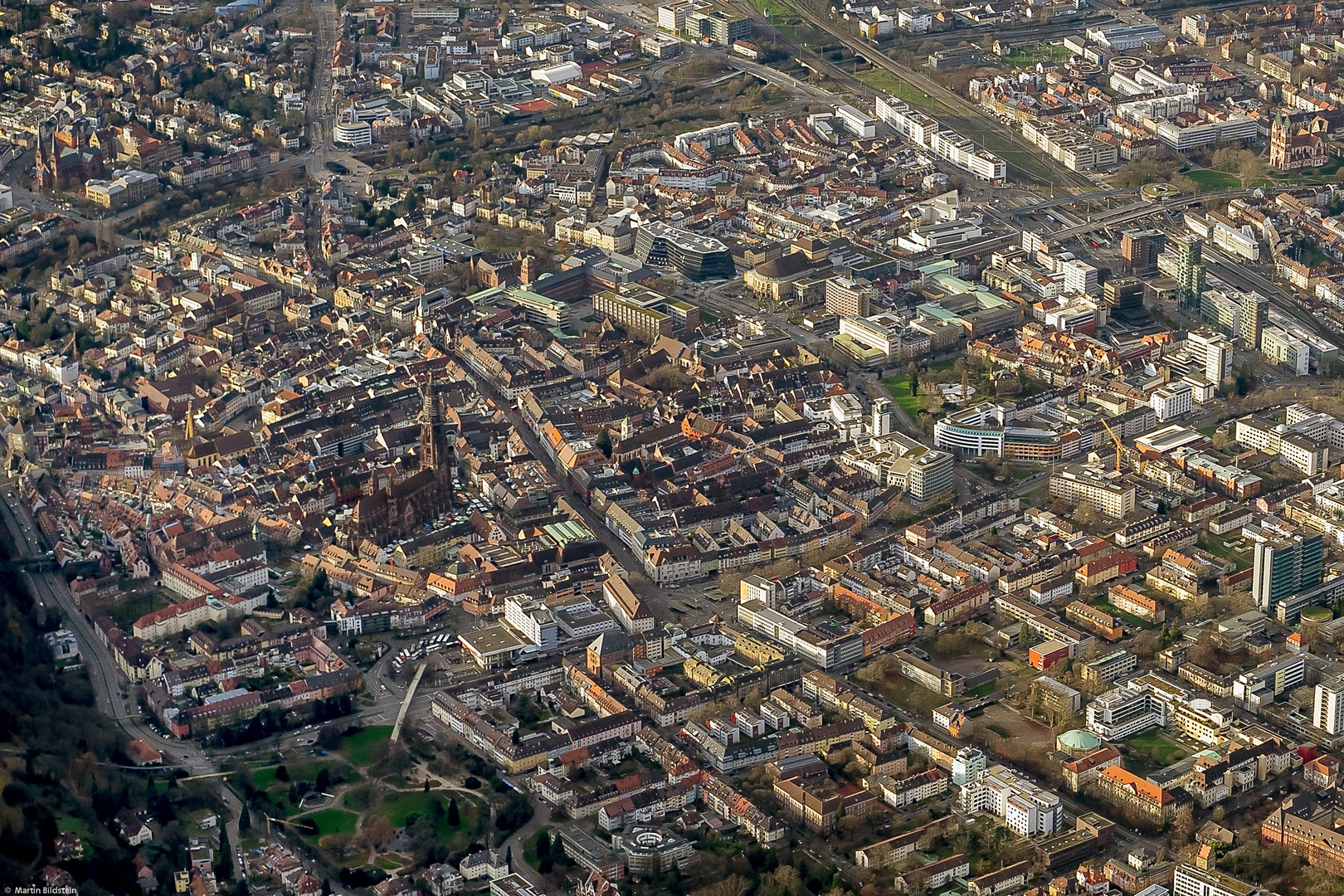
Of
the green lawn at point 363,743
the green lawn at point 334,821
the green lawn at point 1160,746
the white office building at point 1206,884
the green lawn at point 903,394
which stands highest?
the white office building at point 1206,884

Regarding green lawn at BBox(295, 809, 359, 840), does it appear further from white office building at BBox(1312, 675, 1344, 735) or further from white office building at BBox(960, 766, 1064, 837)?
white office building at BBox(1312, 675, 1344, 735)

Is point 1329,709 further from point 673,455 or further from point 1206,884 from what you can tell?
point 673,455

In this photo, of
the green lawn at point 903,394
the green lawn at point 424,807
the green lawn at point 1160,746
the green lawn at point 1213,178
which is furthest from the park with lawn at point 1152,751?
the green lawn at point 1213,178

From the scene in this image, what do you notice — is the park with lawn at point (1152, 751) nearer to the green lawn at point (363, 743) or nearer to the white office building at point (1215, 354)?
the green lawn at point (363, 743)

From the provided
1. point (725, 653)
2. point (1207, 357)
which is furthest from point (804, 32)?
point (725, 653)

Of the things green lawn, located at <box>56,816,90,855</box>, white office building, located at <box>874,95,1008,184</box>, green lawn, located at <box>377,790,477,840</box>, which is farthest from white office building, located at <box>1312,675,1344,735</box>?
white office building, located at <box>874,95,1008,184</box>

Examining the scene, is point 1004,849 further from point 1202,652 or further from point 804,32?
point 804,32
